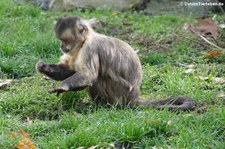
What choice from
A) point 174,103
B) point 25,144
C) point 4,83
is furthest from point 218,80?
point 25,144

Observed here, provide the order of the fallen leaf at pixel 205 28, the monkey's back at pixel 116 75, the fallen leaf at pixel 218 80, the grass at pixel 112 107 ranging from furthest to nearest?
the fallen leaf at pixel 205 28, the fallen leaf at pixel 218 80, the monkey's back at pixel 116 75, the grass at pixel 112 107

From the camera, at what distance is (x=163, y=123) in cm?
623

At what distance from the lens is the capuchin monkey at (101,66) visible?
7.13 meters

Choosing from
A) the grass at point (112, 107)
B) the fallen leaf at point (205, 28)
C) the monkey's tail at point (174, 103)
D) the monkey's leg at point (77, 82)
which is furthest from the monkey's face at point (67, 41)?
the fallen leaf at point (205, 28)

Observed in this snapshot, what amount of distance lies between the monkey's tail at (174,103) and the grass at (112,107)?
0.10 metres

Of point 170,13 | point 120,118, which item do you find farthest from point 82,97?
point 170,13

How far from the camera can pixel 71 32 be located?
284 inches

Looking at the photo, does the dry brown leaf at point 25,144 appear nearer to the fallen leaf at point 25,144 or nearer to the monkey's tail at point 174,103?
the fallen leaf at point 25,144

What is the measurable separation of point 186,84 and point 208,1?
17.1 feet

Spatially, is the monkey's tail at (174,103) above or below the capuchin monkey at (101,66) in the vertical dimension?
below

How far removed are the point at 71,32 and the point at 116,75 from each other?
75 cm

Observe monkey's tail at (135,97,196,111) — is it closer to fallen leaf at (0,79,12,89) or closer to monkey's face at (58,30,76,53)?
monkey's face at (58,30,76,53)

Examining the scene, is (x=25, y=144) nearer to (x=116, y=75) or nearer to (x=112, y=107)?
(x=112, y=107)

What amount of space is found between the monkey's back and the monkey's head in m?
0.18
